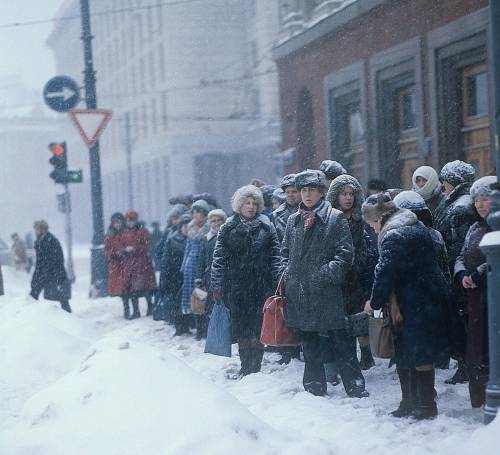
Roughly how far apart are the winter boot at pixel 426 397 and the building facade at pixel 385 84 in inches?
296

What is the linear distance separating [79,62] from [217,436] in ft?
209

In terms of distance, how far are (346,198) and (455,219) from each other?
2.90ft

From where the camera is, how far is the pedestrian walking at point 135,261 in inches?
525

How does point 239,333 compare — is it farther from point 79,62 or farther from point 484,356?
point 79,62

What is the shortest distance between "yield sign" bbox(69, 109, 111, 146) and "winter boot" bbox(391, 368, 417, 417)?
9.92 metres

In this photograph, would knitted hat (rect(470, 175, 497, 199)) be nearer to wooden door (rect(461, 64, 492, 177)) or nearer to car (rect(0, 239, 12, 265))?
wooden door (rect(461, 64, 492, 177))

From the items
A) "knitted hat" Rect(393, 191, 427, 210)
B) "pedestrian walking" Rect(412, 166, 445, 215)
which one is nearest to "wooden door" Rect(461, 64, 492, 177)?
"pedestrian walking" Rect(412, 166, 445, 215)

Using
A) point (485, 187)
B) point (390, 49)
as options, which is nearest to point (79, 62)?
point (390, 49)

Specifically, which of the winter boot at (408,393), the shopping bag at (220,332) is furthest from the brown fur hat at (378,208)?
the shopping bag at (220,332)

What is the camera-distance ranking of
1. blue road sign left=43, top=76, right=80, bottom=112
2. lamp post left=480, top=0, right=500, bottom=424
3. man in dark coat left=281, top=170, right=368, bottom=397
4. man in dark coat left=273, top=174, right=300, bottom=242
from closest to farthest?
lamp post left=480, top=0, right=500, bottom=424 < man in dark coat left=281, top=170, right=368, bottom=397 < man in dark coat left=273, top=174, right=300, bottom=242 < blue road sign left=43, top=76, right=80, bottom=112

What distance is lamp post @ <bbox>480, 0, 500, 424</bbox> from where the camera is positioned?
506 centimetres

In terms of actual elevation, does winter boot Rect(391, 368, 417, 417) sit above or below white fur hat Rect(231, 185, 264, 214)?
below

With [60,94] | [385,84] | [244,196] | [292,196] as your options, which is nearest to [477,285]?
[244,196]

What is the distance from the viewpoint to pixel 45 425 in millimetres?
5422
